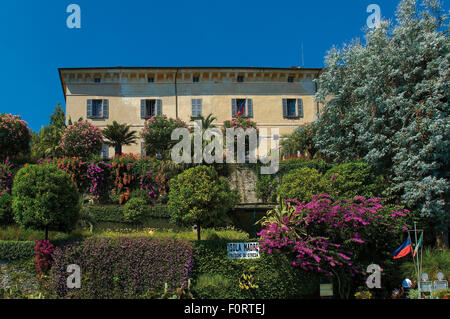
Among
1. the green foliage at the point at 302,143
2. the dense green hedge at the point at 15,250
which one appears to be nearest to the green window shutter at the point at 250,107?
the green foliage at the point at 302,143

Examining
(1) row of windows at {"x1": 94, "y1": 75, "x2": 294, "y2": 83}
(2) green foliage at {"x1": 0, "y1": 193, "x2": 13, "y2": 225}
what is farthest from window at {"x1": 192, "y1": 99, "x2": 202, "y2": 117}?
(2) green foliage at {"x1": 0, "y1": 193, "x2": 13, "y2": 225}

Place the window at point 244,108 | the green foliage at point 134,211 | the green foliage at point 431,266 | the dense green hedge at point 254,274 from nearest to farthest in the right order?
the dense green hedge at point 254,274, the green foliage at point 431,266, the green foliage at point 134,211, the window at point 244,108

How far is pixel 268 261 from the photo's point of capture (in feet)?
38.2

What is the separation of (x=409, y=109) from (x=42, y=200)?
1339 cm

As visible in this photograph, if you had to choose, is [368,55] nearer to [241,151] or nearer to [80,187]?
[241,151]

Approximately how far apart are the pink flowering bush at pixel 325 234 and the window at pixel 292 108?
1587cm

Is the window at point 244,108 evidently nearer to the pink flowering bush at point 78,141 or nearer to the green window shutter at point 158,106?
the green window shutter at point 158,106

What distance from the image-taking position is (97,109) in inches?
1063

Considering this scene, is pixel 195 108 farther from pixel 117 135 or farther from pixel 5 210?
pixel 5 210

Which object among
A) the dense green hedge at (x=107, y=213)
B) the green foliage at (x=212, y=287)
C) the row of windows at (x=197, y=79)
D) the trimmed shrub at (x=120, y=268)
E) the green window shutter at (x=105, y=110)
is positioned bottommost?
the green foliage at (x=212, y=287)

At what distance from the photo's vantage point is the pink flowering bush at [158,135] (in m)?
21.8

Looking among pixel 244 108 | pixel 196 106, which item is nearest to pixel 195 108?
pixel 196 106
